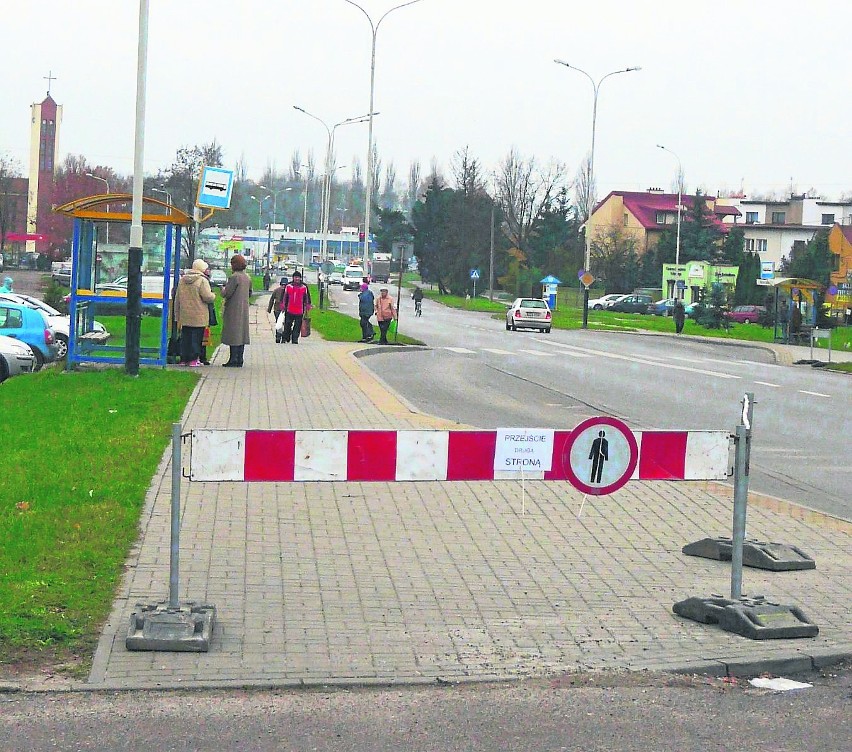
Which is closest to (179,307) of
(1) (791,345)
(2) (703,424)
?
(2) (703,424)

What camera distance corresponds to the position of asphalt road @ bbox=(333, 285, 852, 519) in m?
13.4

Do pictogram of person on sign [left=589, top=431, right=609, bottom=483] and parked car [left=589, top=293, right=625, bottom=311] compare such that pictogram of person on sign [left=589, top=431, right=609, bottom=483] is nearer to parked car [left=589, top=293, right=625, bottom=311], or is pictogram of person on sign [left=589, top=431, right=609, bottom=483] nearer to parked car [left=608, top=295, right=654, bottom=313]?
parked car [left=608, top=295, right=654, bottom=313]

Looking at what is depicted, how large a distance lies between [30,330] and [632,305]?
6126 centimetres

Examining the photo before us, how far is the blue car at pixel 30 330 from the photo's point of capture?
2509 cm

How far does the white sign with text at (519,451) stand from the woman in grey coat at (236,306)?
1507cm

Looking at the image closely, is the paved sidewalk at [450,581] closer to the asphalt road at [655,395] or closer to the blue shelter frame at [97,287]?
the asphalt road at [655,395]

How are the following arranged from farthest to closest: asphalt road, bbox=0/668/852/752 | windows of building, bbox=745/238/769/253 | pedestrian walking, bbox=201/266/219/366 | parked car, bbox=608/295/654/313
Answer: windows of building, bbox=745/238/769/253, parked car, bbox=608/295/654/313, pedestrian walking, bbox=201/266/219/366, asphalt road, bbox=0/668/852/752

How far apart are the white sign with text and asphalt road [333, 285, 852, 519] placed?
4594mm

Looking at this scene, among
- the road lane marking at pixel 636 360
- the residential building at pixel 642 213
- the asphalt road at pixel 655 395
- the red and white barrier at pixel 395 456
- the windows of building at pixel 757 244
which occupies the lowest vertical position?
the asphalt road at pixel 655 395

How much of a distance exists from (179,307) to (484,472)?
1514 cm

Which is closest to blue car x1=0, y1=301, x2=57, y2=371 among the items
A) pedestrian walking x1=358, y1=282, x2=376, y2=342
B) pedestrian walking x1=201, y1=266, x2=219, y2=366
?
pedestrian walking x1=201, y1=266, x2=219, y2=366

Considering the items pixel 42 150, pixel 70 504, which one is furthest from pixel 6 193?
pixel 70 504

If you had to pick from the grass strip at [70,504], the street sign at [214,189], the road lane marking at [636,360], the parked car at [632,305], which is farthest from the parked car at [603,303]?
the grass strip at [70,504]

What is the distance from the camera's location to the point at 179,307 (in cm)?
2111
